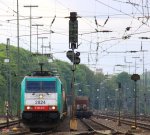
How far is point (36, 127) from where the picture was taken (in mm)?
36875

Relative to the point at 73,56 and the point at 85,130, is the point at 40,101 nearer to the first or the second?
the point at 85,130

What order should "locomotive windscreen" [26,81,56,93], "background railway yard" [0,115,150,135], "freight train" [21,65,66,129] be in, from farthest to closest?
"locomotive windscreen" [26,81,56,93]
"freight train" [21,65,66,129]
"background railway yard" [0,115,150,135]

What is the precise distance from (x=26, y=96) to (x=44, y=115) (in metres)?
1.75

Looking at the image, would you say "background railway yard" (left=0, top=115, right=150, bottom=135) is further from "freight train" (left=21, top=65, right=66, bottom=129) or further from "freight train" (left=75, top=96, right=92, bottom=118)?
"freight train" (left=75, top=96, right=92, bottom=118)

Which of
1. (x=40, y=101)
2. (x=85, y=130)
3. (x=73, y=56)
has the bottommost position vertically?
(x=85, y=130)

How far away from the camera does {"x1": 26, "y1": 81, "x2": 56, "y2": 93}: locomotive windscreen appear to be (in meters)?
36.8

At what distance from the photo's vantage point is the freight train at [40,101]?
3631cm

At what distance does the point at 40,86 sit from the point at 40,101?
116cm

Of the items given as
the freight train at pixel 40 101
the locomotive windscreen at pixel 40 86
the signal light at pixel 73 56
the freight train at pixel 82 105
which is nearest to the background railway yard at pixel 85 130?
the freight train at pixel 40 101

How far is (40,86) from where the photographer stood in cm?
3703

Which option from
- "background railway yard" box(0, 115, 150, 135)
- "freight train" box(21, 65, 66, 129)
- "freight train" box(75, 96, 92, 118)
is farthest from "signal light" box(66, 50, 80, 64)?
"freight train" box(75, 96, 92, 118)

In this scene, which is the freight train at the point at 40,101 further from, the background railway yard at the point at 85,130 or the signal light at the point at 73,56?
the signal light at the point at 73,56

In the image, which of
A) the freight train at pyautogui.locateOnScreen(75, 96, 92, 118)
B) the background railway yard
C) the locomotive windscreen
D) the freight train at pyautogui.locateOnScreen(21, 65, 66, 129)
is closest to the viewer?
the background railway yard

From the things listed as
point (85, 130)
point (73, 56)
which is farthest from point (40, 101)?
point (73, 56)
